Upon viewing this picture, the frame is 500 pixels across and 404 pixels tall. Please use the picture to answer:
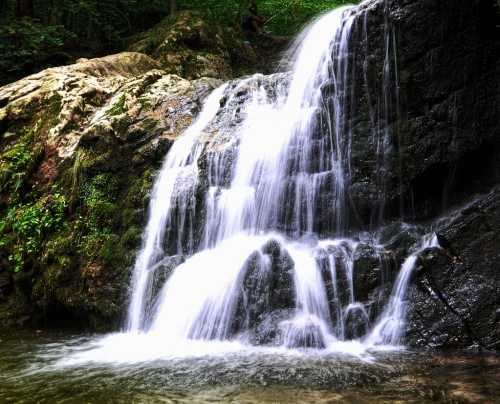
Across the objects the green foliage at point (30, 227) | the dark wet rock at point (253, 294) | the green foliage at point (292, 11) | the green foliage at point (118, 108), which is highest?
the green foliage at point (292, 11)

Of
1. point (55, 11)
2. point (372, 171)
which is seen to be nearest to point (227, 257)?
point (372, 171)

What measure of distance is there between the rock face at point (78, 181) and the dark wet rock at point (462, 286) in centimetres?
414

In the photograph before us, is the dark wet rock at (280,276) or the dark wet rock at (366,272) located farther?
the dark wet rock at (280,276)

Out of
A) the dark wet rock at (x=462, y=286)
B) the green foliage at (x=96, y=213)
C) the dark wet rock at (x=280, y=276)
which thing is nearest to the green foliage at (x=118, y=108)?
the green foliage at (x=96, y=213)

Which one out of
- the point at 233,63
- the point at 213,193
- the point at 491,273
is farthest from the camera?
the point at 233,63

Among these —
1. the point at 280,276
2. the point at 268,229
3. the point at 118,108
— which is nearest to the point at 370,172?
the point at 268,229

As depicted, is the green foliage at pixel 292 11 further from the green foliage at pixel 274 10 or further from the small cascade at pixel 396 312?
the small cascade at pixel 396 312

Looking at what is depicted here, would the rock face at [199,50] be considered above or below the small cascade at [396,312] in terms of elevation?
above

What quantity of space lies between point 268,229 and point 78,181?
3962 mm

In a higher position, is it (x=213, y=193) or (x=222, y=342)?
(x=213, y=193)

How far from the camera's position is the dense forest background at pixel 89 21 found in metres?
11.7

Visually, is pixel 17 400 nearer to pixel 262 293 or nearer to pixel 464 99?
pixel 262 293

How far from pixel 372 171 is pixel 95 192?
4.85m

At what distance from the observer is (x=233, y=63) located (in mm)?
13586
